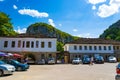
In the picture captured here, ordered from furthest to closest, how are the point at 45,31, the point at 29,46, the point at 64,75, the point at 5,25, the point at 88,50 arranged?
the point at 45,31, the point at 5,25, the point at 88,50, the point at 29,46, the point at 64,75

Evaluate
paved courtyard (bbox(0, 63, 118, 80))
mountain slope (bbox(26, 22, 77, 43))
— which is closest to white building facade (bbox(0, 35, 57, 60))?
paved courtyard (bbox(0, 63, 118, 80))

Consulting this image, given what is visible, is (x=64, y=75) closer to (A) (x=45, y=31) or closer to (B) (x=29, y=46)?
(B) (x=29, y=46)

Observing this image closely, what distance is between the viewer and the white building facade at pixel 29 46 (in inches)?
1954

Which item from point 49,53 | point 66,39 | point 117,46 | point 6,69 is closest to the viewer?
point 6,69

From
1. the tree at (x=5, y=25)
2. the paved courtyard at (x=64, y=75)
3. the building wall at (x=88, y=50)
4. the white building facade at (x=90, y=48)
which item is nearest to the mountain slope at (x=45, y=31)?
the tree at (x=5, y=25)

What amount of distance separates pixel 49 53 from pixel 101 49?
17835 millimetres

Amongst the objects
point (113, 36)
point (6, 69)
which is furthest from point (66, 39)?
point (6, 69)

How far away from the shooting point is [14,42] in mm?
49969

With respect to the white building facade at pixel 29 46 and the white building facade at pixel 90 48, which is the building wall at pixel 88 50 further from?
the white building facade at pixel 29 46

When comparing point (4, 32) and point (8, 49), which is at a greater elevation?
point (4, 32)

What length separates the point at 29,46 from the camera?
49906 millimetres

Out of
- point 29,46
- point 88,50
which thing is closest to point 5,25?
point 29,46

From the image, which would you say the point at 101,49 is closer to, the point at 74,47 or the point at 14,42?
the point at 74,47

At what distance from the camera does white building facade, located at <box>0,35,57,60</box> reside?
Result: 4962cm
